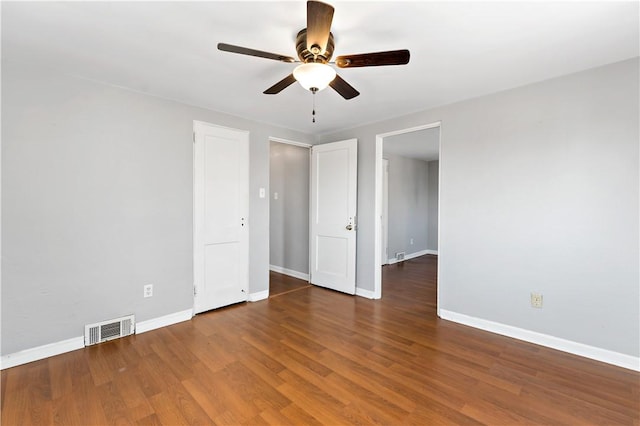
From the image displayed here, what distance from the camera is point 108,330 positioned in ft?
8.79

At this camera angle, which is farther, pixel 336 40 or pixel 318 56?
pixel 336 40

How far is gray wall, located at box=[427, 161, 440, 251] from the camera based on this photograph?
738 cm

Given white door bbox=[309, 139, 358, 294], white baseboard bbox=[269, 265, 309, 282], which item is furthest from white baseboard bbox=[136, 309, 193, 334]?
white baseboard bbox=[269, 265, 309, 282]

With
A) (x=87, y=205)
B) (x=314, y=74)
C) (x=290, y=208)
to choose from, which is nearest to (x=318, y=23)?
(x=314, y=74)

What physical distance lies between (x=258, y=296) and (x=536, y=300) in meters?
3.04

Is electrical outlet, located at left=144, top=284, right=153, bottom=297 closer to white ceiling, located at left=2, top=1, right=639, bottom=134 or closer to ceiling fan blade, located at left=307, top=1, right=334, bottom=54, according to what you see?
white ceiling, located at left=2, top=1, right=639, bottom=134

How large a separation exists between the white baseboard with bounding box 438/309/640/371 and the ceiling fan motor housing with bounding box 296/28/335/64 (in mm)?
2855

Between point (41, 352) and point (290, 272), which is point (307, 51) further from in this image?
point (290, 272)

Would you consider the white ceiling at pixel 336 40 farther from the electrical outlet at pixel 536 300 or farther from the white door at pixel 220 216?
the electrical outlet at pixel 536 300

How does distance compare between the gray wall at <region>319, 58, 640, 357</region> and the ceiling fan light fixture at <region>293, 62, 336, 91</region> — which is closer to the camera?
the ceiling fan light fixture at <region>293, 62, 336, 91</region>

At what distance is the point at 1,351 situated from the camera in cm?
221

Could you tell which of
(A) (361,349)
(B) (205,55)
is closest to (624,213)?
(A) (361,349)

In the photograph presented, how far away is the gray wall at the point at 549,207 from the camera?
2.28 meters

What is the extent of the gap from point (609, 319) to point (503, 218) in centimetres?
109
